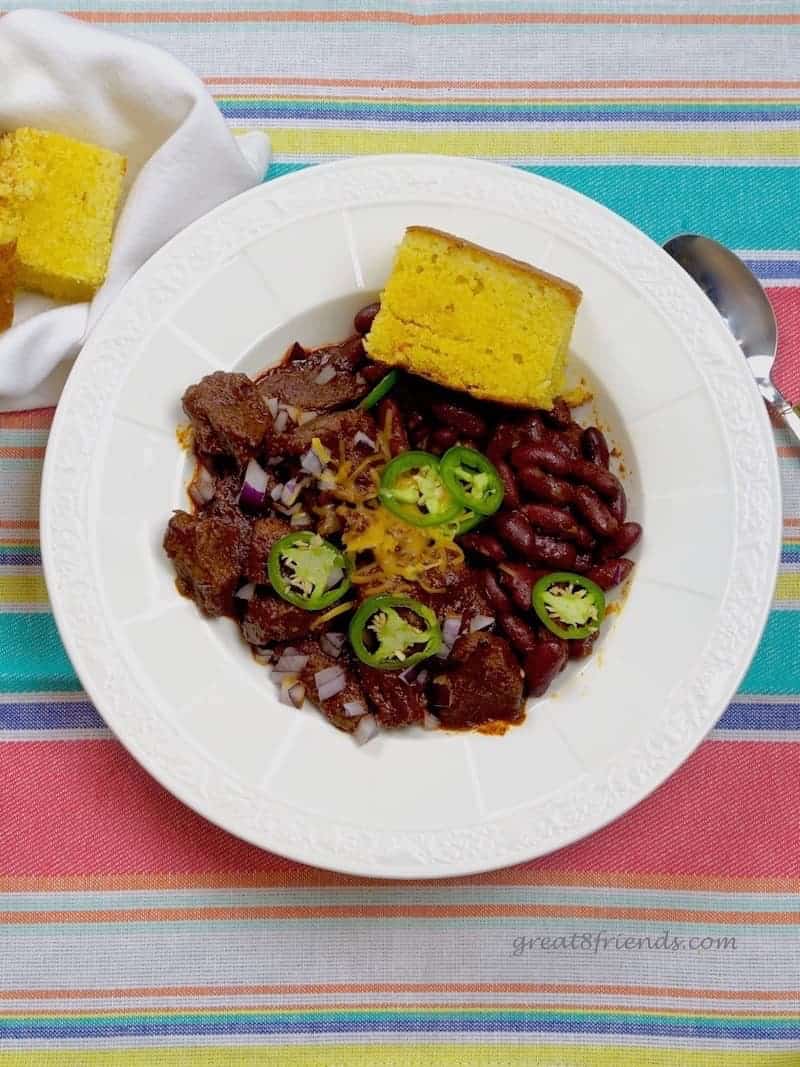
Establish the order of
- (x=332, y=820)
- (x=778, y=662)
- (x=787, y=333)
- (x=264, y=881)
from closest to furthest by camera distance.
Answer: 1. (x=332, y=820)
2. (x=264, y=881)
3. (x=778, y=662)
4. (x=787, y=333)

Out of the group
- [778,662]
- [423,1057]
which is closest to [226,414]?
[778,662]

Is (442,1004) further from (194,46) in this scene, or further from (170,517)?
(194,46)

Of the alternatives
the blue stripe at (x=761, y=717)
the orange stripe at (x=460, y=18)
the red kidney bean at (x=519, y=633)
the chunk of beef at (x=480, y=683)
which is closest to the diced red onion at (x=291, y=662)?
the chunk of beef at (x=480, y=683)

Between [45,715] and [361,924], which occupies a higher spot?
[45,715]

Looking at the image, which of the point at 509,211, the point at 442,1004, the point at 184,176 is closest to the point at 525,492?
the point at 509,211

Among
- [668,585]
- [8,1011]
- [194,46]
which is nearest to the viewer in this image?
[668,585]

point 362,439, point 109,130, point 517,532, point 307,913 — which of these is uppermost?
point 109,130

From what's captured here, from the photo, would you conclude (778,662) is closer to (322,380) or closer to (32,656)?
(322,380)
